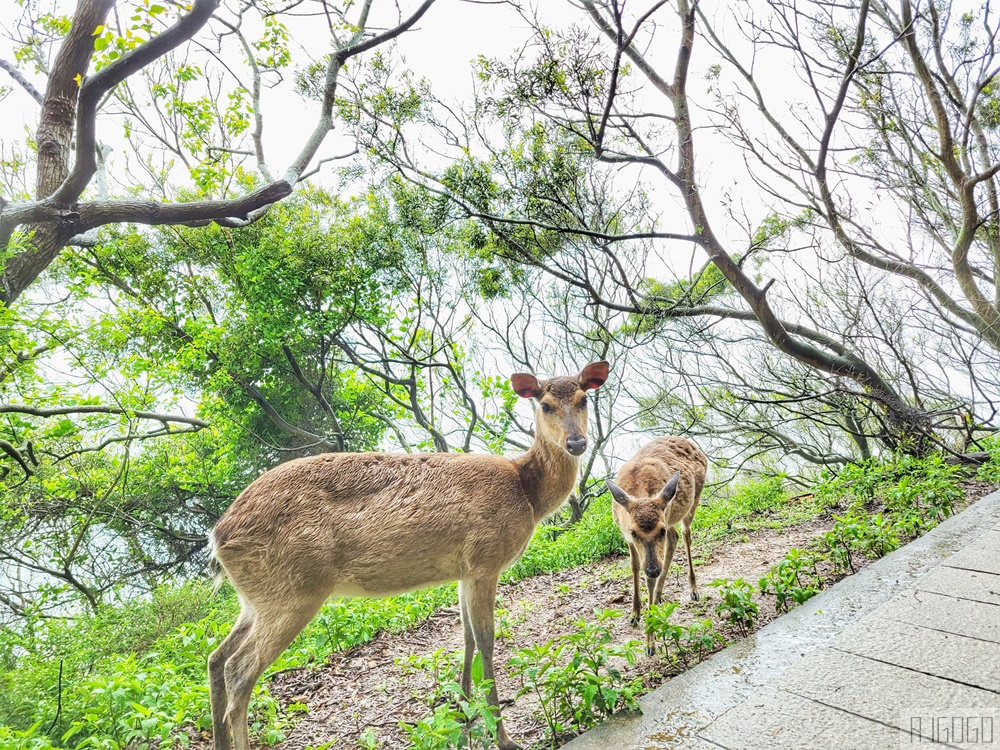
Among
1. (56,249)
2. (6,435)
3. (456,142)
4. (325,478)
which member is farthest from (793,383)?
(6,435)

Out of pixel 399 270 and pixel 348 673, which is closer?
pixel 348 673

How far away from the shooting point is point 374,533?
2.40m

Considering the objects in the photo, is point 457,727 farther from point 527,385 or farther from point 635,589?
point 635,589

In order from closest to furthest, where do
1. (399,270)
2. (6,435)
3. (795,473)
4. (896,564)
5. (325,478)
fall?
(325,478) < (896,564) < (6,435) < (399,270) < (795,473)

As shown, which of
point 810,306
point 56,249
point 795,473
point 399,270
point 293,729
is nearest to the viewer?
point 293,729

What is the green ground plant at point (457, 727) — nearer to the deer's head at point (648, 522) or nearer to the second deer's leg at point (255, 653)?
the second deer's leg at point (255, 653)

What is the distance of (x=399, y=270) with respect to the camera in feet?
25.0

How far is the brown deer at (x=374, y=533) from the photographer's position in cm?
222

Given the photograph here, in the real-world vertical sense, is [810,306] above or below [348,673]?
above

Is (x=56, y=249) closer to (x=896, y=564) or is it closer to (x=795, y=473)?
(x=896, y=564)

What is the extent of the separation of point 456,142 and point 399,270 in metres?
1.87

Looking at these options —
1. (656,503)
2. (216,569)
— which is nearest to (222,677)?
(216,569)

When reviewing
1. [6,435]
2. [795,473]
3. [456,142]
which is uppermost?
[456,142]

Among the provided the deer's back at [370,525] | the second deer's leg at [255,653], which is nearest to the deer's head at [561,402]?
the deer's back at [370,525]
